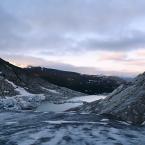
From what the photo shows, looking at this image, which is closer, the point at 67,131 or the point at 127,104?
the point at 67,131

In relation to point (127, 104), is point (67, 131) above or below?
below

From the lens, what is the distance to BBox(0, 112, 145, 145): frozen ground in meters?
11.9

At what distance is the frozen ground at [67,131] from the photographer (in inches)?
469

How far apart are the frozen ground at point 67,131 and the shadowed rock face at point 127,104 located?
876 millimetres

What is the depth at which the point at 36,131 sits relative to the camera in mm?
13102

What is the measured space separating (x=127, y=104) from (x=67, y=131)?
13.6 feet

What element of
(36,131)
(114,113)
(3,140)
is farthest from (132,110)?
(3,140)

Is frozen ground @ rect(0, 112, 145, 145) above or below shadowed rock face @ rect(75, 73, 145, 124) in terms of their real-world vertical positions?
below

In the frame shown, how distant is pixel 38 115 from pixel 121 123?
3.73 m

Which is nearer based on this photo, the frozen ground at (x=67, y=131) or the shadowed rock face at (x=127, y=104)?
the frozen ground at (x=67, y=131)

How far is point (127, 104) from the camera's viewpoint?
53.8 feet

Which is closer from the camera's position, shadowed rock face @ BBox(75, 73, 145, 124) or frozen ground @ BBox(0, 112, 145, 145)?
frozen ground @ BBox(0, 112, 145, 145)

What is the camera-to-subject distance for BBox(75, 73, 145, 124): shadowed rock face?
15891mm

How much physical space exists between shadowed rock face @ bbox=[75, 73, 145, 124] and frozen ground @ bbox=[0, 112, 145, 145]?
2.87 feet
